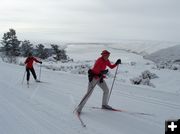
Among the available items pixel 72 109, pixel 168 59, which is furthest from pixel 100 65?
pixel 168 59

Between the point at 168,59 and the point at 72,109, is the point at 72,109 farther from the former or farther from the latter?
the point at 168,59

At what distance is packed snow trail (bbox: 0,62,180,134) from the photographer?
7.54m

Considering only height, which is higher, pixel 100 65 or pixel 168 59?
pixel 100 65

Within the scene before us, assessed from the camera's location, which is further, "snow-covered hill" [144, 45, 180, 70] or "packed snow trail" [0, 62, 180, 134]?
"snow-covered hill" [144, 45, 180, 70]

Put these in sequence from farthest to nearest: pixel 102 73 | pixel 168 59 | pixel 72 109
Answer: pixel 168 59
pixel 72 109
pixel 102 73

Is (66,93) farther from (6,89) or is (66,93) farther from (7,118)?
(7,118)

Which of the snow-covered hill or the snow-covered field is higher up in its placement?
the snow-covered hill

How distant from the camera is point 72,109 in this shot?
32.0ft

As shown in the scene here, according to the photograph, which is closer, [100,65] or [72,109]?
[100,65]

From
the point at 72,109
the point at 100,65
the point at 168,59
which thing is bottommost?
Answer: the point at 72,109

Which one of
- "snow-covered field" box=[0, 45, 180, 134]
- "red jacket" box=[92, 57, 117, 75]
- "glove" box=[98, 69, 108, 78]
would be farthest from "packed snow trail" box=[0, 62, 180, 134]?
"red jacket" box=[92, 57, 117, 75]

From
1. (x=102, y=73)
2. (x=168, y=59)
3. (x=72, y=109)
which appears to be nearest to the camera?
(x=102, y=73)

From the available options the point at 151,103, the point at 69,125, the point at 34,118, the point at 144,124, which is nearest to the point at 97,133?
the point at 69,125

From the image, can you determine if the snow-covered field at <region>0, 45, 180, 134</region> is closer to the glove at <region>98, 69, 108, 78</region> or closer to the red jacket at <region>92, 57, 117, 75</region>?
the glove at <region>98, 69, 108, 78</region>
